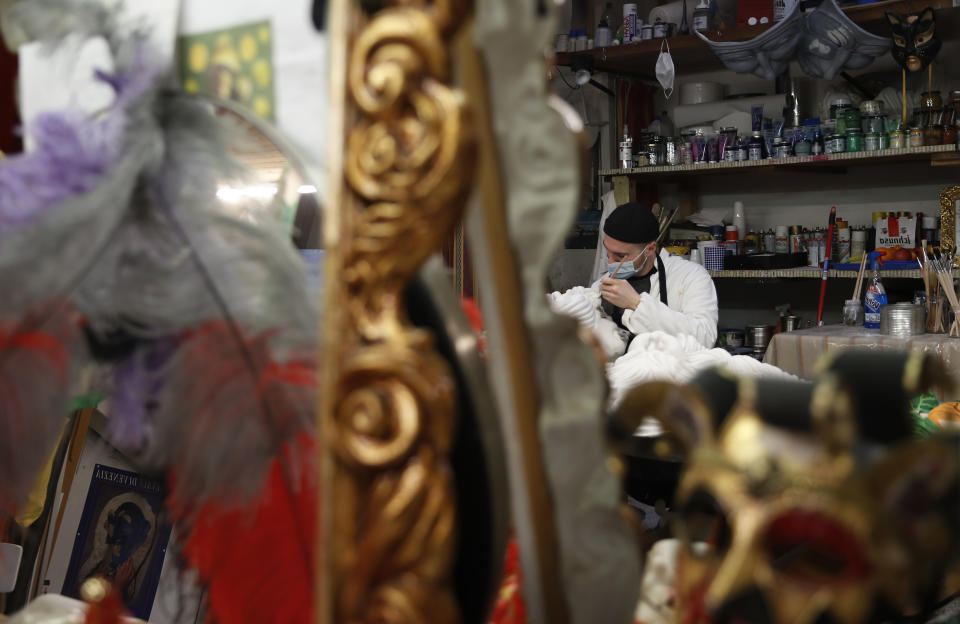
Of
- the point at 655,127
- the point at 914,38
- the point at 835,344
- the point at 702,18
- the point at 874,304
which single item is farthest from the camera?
the point at 655,127

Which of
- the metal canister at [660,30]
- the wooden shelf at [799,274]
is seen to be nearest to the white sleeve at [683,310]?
A: the wooden shelf at [799,274]

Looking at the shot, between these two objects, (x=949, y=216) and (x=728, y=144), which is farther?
(x=728, y=144)

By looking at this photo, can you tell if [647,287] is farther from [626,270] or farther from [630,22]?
[630,22]

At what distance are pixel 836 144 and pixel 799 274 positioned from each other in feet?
2.26

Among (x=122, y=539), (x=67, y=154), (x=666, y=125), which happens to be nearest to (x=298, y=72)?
(x=67, y=154)

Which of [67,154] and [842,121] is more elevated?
[842,121]

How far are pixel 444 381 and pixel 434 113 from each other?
0.42 ft

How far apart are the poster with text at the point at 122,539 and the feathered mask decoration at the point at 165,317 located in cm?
101

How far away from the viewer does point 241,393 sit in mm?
666

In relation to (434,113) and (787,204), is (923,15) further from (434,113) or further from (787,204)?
(434,113)

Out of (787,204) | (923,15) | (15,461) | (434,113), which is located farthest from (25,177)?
(787,204)

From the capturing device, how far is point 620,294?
325 centimetres

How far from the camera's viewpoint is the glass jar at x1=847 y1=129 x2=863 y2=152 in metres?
4.40

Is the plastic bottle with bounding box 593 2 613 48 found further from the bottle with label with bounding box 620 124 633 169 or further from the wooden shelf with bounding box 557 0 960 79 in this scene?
the bottle with label with bounding box 620 124 633 169
